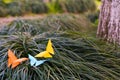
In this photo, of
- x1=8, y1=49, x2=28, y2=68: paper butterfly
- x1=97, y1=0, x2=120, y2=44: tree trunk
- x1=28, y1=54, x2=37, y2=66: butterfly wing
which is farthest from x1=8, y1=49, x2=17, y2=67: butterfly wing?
x1=97, y1=0, x2=120, y2=44: tree trunk

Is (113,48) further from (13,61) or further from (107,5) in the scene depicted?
(13,61)

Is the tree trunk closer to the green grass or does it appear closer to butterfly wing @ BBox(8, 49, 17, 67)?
the green grass

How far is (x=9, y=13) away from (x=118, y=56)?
18.2ft

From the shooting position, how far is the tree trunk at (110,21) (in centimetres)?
340

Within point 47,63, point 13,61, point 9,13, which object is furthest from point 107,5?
point 9,13

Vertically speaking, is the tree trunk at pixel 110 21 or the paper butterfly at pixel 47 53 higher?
the tree trunk at pixel 110 21

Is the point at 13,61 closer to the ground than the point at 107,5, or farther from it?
closer to the ground

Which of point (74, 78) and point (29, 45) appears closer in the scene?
point (74, 78)

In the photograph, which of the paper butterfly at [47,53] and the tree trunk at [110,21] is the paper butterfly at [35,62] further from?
the tree trunk at [110,21]

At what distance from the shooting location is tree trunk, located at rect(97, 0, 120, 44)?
3402 millimetres

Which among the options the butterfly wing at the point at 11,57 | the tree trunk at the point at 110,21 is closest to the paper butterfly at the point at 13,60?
the butterfly wing at the point at 11,57

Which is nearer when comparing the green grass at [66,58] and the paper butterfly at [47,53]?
the green grass at [66,58]

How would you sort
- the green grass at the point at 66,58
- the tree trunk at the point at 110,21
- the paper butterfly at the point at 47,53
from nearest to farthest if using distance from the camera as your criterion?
the green grass at the point at 66,58, the paper butterfly at the point at 47,53, the tree trunk at the point at 110,21

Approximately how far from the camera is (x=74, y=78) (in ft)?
8.28
